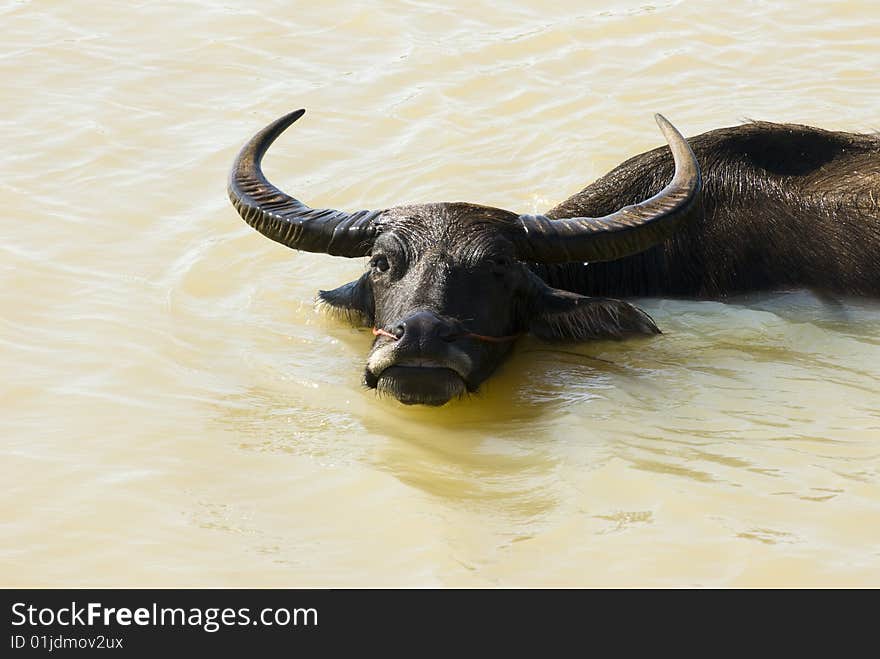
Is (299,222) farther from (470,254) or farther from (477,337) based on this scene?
(477,337)

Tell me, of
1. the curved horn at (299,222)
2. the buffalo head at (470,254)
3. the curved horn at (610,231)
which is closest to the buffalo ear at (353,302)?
the buffalo head at (470,254)

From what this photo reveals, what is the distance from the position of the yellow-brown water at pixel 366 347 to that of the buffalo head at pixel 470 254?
0.16 metres

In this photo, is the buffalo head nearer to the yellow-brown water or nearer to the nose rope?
the nose rope

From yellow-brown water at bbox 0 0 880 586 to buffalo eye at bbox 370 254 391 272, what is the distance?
445mm

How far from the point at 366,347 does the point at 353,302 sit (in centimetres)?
26

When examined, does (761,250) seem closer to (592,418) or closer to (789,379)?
(789,379)

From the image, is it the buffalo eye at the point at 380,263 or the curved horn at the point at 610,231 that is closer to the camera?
the buffalo eye at the point at 380,263

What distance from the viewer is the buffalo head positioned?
5.51 m

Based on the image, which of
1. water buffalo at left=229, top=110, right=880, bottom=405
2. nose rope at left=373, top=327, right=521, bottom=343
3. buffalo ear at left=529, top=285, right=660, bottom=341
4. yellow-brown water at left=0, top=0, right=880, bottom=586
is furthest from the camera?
buffalo ear at left=529, top=285, right=660, bottom=341

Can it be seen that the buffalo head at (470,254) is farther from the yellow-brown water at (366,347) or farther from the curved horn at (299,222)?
the yellow-brown water at (366,347)

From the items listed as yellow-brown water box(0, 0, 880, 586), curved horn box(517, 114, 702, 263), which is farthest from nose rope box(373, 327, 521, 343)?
curved horn box(517, 114, 702, 263)

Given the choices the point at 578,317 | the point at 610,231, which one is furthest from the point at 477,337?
the point at 610,231

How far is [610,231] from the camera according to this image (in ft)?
19.4

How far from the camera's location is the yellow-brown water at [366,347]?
4.15m
